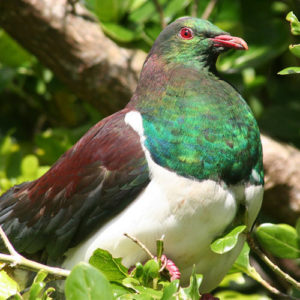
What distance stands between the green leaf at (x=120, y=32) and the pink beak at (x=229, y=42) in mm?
898

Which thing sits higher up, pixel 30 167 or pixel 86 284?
pixel 86 284

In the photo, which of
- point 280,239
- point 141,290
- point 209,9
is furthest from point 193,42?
point 141,290

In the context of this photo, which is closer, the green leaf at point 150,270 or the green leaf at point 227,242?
the green leaf at point 150,270

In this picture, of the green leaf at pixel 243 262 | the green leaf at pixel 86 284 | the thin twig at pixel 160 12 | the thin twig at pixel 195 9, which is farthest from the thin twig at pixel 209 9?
the green leaf at pixel 86 284

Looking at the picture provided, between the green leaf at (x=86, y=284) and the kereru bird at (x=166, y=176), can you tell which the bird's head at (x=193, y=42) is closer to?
the kereru bird at (x=166, y=176)

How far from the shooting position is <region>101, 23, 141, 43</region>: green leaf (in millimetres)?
3189

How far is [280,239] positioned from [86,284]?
2.85 feet

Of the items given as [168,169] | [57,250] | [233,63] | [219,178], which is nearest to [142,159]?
[168,169]

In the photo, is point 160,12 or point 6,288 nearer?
point 6,288

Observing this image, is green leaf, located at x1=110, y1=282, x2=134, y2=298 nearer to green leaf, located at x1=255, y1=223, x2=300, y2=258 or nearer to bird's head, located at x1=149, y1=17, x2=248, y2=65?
green leaf, located at x1=255, y1=223, x2=300, y2=258

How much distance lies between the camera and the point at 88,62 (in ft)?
10.7

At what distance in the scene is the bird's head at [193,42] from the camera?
237 cm

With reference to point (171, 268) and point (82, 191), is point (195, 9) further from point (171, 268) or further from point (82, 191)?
point (171, 268)

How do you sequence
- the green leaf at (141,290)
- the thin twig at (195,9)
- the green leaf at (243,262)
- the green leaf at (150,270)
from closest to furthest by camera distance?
the green leaf at (141,290)
the green leaf at (150,270)
the green leaf at (243,262)
the thin twig at (195,9)
